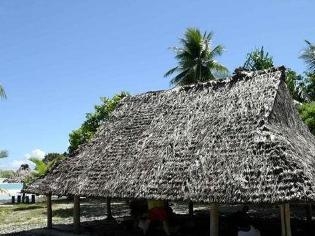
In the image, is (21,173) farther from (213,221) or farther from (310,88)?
(213,221)

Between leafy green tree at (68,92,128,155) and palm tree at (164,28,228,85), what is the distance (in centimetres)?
424

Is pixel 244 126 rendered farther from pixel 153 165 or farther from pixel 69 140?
pixel 69 140

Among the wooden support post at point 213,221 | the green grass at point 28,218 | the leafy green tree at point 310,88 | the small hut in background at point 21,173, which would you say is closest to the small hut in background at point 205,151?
the wooden support post at point 213,221

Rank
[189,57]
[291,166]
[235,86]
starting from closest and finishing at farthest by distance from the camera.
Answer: [291,166] → [235,86] → [189,57]

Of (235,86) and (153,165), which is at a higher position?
(235,86)

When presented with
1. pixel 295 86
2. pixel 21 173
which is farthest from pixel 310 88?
pixel 21 173

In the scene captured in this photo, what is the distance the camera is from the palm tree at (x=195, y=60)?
27.3 metres

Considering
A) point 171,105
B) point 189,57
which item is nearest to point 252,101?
point 171,105

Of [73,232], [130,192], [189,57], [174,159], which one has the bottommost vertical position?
[73,232]

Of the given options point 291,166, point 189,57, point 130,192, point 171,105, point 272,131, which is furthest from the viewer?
point 189,57

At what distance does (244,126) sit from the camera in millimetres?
11586

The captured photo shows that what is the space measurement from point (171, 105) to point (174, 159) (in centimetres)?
316

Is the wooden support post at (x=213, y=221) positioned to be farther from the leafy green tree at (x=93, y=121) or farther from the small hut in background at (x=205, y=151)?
the leafy green tree at (x=93, y=121)

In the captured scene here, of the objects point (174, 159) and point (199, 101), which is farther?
point (199, 101)
